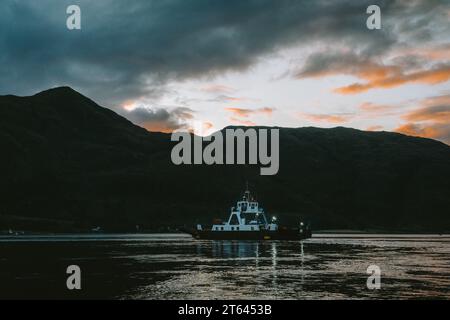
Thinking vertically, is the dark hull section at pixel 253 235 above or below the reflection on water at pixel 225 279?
below

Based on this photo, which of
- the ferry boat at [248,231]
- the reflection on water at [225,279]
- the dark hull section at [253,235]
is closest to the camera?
the reflection on water at [225,279]

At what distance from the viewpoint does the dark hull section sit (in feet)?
434

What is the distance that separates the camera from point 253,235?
132 m

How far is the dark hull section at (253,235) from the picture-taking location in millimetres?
132250

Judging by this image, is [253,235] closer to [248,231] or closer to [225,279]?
[248,231]

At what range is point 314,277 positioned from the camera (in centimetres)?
5350

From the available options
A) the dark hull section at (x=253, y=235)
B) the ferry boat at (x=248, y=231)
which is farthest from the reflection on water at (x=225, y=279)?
the ferry boat at (x=248, y=231)

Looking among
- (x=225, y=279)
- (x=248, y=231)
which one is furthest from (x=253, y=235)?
(x=225, y=279)

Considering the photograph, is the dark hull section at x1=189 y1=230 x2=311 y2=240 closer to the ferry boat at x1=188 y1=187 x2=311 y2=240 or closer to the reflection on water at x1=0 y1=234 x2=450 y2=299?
the ferry boat at x1=188 y1=187 x2=311 y2=240

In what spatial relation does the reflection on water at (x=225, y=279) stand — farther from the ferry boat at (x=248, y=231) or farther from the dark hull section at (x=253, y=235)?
the ferry boat at (x=248, y=231)

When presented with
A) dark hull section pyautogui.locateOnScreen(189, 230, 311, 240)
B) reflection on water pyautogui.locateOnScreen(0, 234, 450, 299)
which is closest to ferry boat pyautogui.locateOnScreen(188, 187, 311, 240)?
dark hull section pyautogui.locateOnScreen(189, 230, 311, 240)
